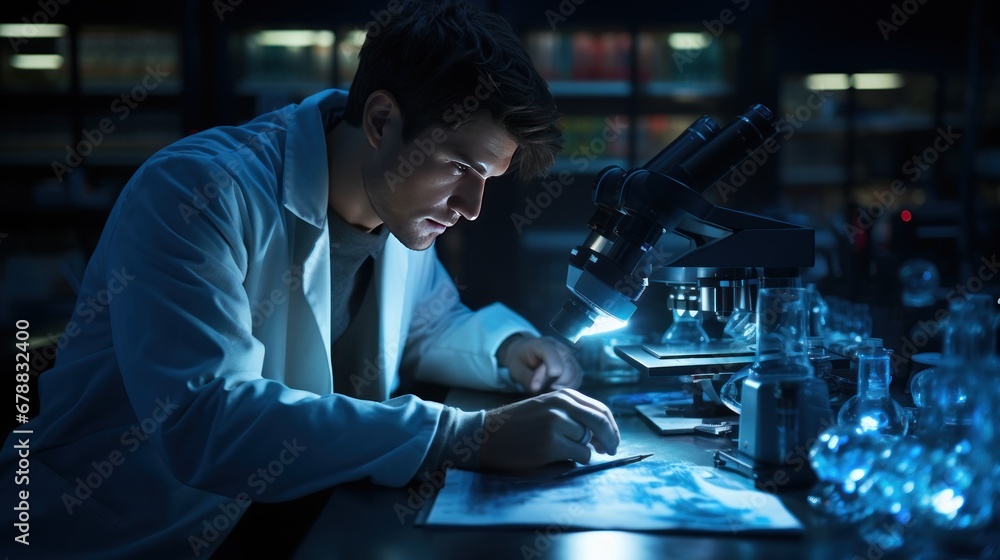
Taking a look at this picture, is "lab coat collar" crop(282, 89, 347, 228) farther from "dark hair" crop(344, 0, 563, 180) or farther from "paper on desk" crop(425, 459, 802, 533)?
"paper on desk" crop(425, 459, 802, 533)

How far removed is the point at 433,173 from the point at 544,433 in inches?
21.5

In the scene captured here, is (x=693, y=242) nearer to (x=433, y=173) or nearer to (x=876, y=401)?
(x=876, y=401)

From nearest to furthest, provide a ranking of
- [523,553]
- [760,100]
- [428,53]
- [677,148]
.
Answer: [523,553], [677,148], [428,53], [760,100]

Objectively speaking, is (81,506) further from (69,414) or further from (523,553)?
(523,553)

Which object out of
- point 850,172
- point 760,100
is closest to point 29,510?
point 760,100

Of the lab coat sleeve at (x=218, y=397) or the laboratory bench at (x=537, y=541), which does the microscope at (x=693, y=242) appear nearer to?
the laboratory bench at (x=537, y=541)

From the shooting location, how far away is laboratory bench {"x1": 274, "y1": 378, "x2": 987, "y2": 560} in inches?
29.0

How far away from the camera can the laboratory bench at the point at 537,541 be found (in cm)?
74

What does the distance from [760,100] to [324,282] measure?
3.38m

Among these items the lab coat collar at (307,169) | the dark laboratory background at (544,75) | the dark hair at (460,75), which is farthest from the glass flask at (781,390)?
the dark laboratory background at (544,75)

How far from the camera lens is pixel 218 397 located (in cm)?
95

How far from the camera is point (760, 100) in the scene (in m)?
4.11

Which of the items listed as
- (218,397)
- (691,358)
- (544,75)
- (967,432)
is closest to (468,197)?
(691,358)

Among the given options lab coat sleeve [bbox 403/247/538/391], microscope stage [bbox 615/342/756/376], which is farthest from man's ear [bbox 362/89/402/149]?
microscope stage [bbox 615/342/756/376]
